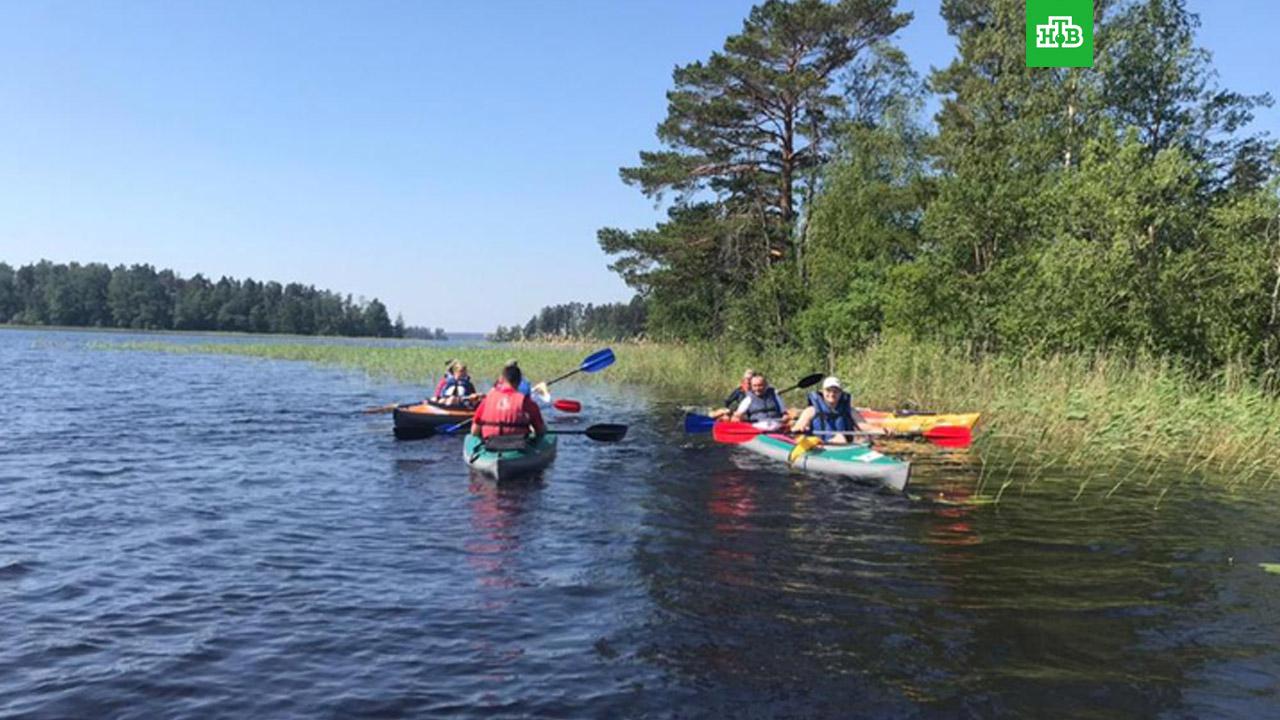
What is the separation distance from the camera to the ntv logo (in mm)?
21516

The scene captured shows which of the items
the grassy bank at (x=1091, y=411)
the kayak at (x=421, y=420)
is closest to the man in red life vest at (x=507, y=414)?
the kayak at (x=421, y=420)

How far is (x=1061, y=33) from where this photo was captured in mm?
21688

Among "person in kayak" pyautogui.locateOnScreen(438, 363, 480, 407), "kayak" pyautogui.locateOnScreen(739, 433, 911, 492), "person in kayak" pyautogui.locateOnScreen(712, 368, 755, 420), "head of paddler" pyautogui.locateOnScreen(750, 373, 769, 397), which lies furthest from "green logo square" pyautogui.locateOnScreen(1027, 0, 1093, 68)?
"person in kayak" pyautogui.locateOnScreen(438, 363, 480, 407)

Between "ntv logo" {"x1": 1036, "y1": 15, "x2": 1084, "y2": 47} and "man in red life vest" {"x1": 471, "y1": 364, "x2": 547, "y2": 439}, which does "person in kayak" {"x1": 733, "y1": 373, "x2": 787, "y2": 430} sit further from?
"ntv logo" {"x1": 1036, "y1": 15, "x2": 1084, "y2": 47}

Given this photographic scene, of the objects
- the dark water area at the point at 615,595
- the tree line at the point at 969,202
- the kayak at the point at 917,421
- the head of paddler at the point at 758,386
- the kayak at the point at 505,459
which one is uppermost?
the tree line at the point at 969,202

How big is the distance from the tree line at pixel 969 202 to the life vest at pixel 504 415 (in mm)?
11045

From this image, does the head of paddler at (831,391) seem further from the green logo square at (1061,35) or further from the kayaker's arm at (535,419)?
the green logo square at (1061,35)

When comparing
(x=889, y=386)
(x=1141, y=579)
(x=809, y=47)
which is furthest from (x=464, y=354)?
(x=1141, y=579)

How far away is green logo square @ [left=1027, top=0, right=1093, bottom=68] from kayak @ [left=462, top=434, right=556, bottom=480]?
59.3 feet

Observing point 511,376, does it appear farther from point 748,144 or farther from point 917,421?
point 748,144

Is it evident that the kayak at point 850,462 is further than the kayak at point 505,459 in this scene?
No

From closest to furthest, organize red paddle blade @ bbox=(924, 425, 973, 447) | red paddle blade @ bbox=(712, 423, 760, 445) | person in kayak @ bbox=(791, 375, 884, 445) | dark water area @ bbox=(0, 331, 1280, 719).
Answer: dark water area @ bbox=(0, 331, 1280, 719)
person in kayak @ bbox=(791, 375, 884, 445)
red paddle blade @ bbox=(924, 425, 973, 447)
red paddle blade @ bbox=(712, 423, 760, 445)

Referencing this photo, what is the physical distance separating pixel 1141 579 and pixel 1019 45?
20.1 metres

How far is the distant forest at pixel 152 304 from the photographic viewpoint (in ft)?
405
